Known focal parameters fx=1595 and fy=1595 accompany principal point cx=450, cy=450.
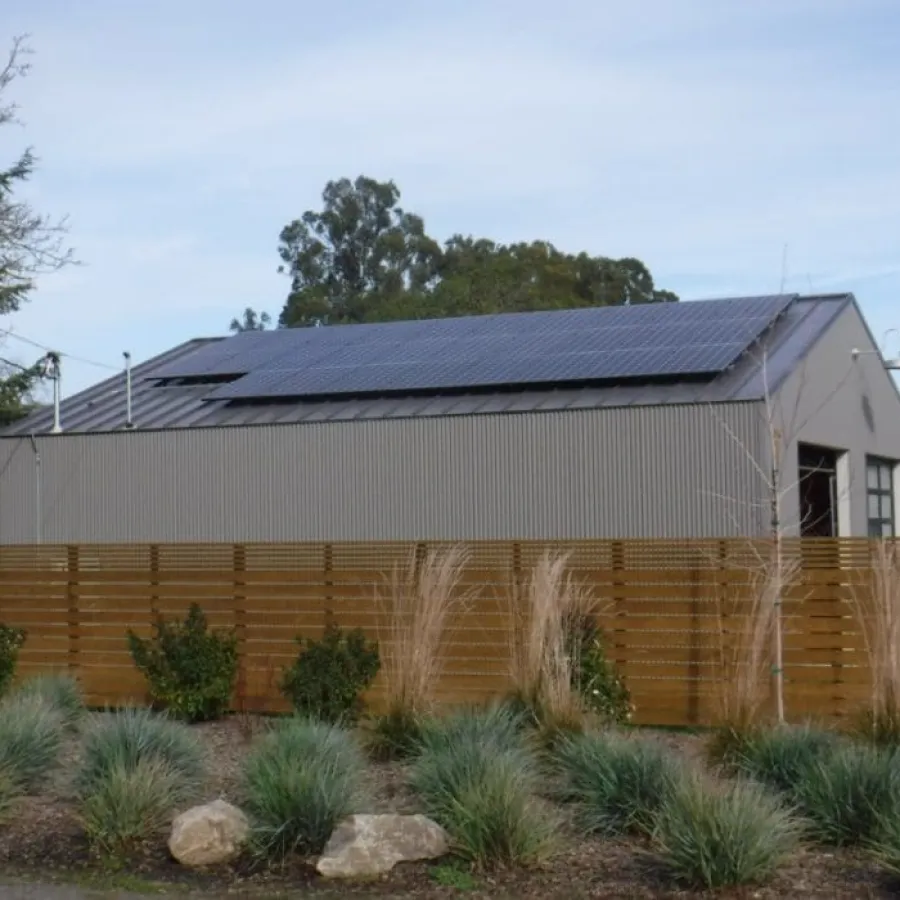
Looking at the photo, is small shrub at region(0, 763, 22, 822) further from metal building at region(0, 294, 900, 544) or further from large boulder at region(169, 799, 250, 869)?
metal building at region(0, 294, 900, 544)

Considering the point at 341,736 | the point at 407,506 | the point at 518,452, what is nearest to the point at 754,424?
the point at 518,452

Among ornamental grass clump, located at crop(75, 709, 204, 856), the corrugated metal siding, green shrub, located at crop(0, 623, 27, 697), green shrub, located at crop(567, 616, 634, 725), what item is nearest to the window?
the corrugated metal siding

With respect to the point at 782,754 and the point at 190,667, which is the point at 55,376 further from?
the point at 782,754

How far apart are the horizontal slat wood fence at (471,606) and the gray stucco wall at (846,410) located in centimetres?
719

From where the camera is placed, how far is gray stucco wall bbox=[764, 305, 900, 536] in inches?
923

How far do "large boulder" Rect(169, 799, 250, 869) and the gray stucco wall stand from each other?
530 inches

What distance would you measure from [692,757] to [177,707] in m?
6.13

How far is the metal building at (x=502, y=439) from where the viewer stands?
73.3 ft

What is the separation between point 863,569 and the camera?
578 inches

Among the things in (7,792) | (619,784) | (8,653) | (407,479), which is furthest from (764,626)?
(407,479)

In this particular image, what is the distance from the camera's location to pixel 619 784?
34.2 feet

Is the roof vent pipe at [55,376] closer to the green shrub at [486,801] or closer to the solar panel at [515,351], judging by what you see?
the solar panel at [515,351]

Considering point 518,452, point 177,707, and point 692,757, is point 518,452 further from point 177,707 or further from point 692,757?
point 692,757

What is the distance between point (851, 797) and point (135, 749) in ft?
16.0
